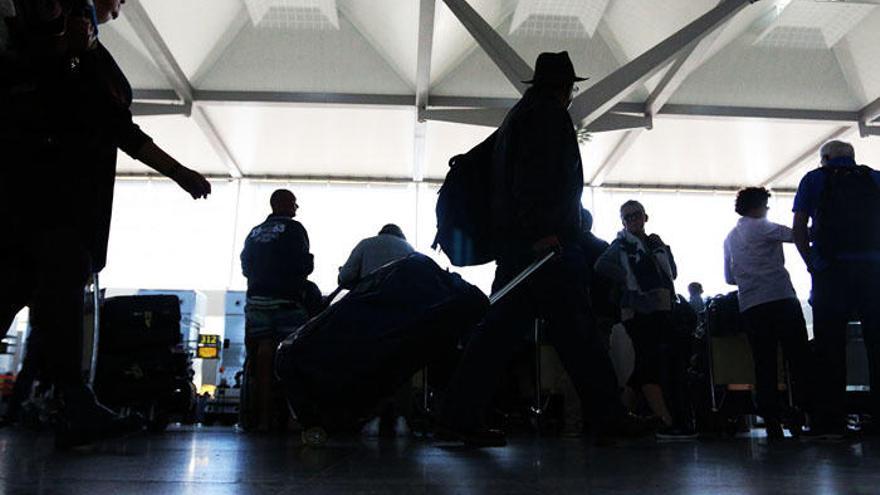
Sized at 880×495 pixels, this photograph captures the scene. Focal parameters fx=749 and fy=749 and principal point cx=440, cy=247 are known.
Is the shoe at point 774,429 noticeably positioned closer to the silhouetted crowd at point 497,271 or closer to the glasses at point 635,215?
the silhouetted crowd at point 497,271

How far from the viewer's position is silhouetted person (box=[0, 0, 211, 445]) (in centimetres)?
207

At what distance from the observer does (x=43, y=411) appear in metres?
4.41

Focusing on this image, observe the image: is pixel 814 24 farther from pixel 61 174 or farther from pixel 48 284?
pixel 48 284

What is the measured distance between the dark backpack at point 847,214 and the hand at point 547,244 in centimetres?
182

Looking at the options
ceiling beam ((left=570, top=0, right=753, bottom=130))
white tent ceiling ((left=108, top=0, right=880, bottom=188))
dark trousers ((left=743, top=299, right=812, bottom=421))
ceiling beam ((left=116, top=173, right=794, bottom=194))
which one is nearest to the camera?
dark trousers ((left=743, top=299, right=812, bottom=421))

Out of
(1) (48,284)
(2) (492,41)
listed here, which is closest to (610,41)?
(2) (492,41)

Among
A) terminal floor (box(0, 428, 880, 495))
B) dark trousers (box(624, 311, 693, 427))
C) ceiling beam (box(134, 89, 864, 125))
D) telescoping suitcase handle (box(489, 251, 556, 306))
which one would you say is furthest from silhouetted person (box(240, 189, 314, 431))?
ceiling beam (box(134, 89, 864, 125))

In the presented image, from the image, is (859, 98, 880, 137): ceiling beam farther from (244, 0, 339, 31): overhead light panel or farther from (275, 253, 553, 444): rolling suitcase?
(275, 253, 553, 444): rolling suitcase

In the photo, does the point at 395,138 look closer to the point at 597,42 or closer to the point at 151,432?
the point at 597,42

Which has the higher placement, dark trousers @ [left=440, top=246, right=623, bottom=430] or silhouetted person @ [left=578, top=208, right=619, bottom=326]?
silhouetted person @ [left=578, top=208, right=619, bottom=326]

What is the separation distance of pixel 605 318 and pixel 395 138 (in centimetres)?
1204

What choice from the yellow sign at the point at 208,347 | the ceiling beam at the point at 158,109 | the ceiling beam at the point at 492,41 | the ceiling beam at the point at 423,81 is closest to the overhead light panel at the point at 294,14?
the ceiling beam at the point at 423,81

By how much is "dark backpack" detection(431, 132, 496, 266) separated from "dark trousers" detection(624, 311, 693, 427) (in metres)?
1.41

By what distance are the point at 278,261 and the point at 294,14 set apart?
936 centimetres
